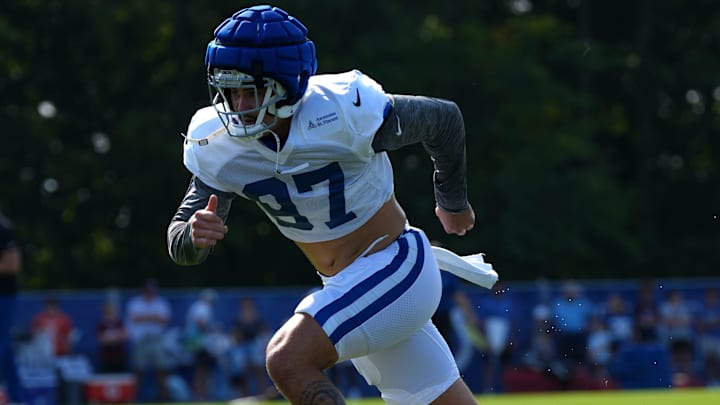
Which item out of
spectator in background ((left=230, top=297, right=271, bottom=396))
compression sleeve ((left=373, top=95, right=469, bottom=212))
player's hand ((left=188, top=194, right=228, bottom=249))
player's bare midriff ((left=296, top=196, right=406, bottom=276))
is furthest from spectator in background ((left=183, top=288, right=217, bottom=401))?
player's hand ((left=188, top=194, right=228, bottom=249))

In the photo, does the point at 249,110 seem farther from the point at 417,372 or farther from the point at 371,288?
the point at 417,372

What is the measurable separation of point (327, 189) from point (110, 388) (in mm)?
10823

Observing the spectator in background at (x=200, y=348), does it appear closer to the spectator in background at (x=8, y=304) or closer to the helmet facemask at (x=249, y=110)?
the spectator in background at (x=8, y=304)

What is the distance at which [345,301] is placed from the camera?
4410 mm

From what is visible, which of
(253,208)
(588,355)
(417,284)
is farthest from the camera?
(253,208)

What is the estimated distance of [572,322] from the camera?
15.0 meters

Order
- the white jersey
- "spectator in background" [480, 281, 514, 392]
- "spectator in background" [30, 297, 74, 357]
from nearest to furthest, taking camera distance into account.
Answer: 1. the white jersey
2. "spectator in background" [30, 297, 74, 357]
3. "spectator in background" [480, 281, 514, 392]

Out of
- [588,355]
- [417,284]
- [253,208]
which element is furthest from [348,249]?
[253,208]

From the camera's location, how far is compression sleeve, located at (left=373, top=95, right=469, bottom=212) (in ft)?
15.3

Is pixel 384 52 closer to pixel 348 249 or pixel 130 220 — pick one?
pixel 130 220

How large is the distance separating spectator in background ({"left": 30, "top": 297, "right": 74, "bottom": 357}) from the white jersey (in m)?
10.5

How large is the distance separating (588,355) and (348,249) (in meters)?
10.9

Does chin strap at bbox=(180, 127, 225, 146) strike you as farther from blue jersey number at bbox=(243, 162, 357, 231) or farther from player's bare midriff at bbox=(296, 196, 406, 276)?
player's bare midriff at bbox=(296, 196, 406, 276)

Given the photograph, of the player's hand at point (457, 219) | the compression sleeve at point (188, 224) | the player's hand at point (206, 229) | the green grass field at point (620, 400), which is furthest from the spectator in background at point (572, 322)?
the player's hand at point (206, 229)
